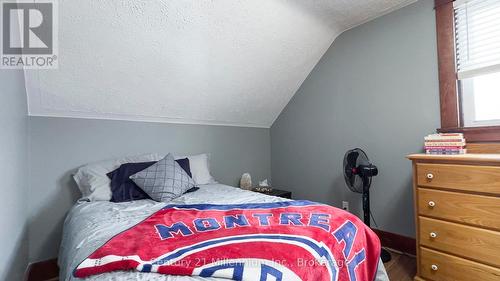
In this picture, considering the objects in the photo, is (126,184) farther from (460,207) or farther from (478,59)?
(478,59)

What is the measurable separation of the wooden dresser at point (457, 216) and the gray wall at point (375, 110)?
0.55 m

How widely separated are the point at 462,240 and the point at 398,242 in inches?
32.3

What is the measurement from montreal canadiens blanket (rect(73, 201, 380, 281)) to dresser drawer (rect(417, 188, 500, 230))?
0.60 meters

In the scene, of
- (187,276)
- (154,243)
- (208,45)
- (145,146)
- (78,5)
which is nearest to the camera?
(187,276)

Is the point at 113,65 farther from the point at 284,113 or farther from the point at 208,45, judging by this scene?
the point at 284,113

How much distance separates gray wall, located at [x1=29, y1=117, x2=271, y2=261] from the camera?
6.24 feet

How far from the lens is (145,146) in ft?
Answer: 8.04

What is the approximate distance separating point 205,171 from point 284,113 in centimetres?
145

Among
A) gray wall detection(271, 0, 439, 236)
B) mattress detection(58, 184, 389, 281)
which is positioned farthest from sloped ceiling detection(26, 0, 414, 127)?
mattress detection(58, 184, 389, 281)

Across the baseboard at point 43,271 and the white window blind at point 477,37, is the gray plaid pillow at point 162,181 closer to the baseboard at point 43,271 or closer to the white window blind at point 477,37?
the baseboard at point 43,271

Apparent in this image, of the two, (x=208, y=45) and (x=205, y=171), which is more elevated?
(x=208, y=45)

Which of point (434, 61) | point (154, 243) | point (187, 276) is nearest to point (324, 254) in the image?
point (187, 276)

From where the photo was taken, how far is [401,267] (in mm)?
1915

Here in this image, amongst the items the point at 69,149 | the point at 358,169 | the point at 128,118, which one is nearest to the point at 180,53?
the point at 128,118
